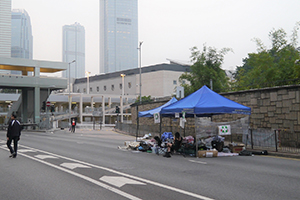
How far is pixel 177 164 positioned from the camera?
1216 cm

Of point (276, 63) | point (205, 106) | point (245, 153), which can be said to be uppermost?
point (276, 63)

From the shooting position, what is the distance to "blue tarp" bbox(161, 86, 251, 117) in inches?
606

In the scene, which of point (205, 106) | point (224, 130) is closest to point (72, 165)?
point (205, 106)

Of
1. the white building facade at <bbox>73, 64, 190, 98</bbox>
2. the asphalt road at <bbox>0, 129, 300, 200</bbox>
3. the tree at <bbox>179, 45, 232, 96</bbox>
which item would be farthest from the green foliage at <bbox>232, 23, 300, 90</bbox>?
the white building facade at <bbox>73, 64, 190, 98</bbox>

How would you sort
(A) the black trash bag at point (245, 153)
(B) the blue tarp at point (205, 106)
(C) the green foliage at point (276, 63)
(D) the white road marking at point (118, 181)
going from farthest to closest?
(C) the green foliage at point (276, 63) → (B) the blue tarp at point (205, 106) → (A) the black trash bag at point (245, 153) → (D) the white road marking at point (118, 181)

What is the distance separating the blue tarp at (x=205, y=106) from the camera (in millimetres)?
15398

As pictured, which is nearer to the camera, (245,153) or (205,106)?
(245,153)

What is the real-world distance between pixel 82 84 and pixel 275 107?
348 feet

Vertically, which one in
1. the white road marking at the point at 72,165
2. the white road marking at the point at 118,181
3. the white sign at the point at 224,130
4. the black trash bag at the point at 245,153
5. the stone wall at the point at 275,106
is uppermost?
the stone wall at the point at 275,106

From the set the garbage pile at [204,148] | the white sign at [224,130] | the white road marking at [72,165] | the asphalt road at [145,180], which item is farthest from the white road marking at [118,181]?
the white sign at [224,130]

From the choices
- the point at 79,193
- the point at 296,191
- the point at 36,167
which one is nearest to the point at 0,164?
the point at 36,167

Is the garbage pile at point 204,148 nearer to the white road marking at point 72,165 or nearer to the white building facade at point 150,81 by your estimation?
the white road marking at point 72,165

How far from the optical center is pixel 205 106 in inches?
610

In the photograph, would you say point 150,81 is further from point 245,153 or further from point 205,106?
point 245,153
